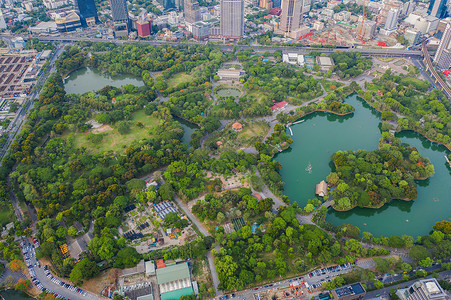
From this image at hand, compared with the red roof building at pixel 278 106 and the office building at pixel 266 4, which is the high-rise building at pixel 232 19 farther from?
the red roof building at pixel 278 106

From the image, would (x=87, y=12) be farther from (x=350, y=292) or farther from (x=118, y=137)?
(x=350, y=292)

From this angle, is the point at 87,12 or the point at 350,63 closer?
the point at 350,63

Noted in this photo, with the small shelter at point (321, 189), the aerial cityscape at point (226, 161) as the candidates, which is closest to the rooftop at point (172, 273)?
the aerial cityscape at point (226, 161)

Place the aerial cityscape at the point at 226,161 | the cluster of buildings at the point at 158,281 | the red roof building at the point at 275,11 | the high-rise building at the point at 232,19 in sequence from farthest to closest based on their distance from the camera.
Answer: the red roof building at the point at 275,11 < the high-rise building at the point at 232,19 < the aerial cityscape at the point at 226,161 < the cluster of buildings at the point at 158,281

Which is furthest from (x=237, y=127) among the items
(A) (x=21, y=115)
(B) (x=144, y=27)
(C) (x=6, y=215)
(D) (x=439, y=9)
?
(D) (x=439, y=9)

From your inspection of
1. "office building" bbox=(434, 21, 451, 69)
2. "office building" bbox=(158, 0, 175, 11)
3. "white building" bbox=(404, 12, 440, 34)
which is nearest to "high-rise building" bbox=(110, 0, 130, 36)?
"office building" bbox=(158, 0, 175, 11)

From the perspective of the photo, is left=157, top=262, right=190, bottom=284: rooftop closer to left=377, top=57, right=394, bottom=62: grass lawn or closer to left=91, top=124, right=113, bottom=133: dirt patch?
left=91, top=124, right=113, bottom=133: dirt patch
